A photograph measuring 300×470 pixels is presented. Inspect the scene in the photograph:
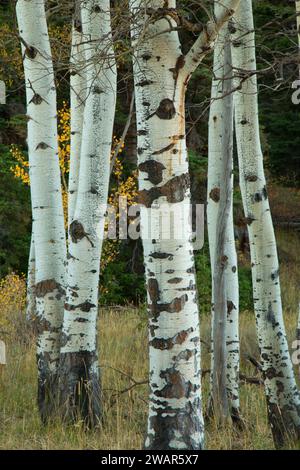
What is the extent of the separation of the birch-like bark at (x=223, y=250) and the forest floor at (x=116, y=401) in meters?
0.37

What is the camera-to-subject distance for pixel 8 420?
257 inches

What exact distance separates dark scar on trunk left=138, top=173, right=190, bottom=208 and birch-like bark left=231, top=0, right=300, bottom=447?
1.49 meters

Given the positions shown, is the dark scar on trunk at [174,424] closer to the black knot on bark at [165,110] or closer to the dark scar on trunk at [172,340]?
the dark scar on trunk at [172,340]

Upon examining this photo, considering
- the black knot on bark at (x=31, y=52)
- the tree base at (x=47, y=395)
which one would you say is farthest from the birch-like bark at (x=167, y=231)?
the black knot on bark at (x=31, y=52)

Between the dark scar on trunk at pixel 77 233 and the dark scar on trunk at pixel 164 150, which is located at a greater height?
the dark scar on trunk at pixel 77 233

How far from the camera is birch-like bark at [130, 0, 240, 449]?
4516 millimetres

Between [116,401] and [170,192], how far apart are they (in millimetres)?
2877

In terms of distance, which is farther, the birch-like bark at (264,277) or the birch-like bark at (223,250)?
the birch-like bark at (223,250)

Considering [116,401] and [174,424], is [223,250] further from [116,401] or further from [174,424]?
[174,424]

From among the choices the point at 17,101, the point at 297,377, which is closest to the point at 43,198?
the point at 297,377

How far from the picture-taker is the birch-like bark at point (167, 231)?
4516 mm

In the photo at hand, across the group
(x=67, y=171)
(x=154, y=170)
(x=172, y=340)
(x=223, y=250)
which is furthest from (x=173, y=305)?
(x=67, y=171)

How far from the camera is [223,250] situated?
22.3ft

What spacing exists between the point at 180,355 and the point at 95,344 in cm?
207
